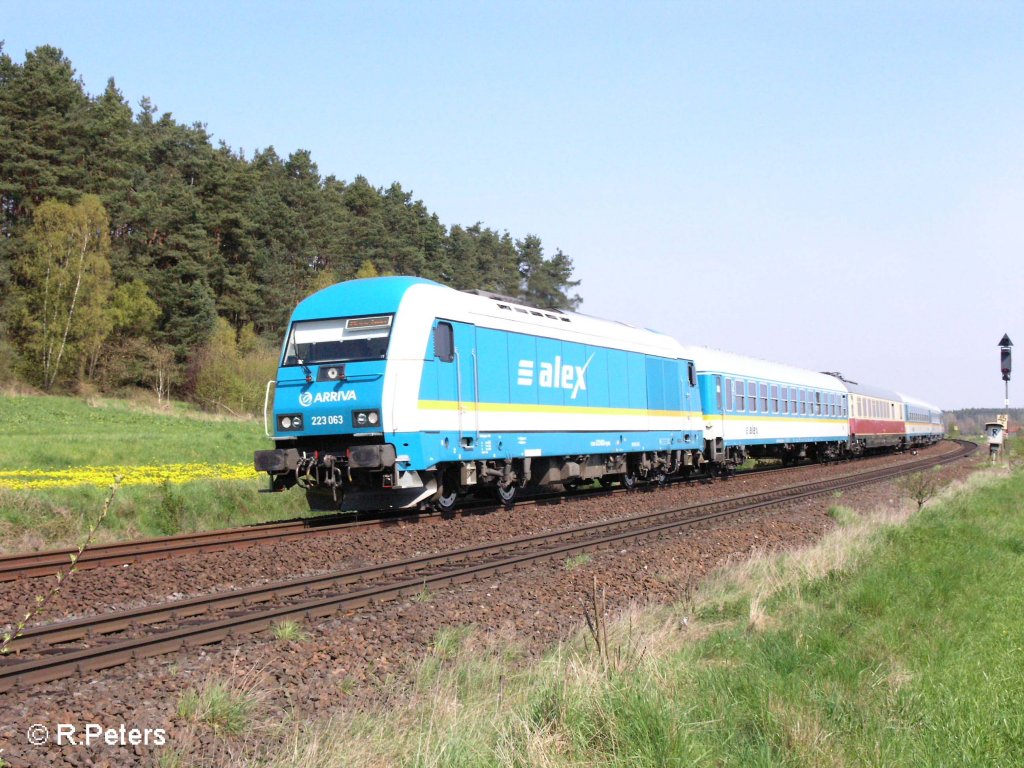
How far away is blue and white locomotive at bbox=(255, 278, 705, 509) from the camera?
44.2 ft

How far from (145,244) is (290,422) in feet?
137

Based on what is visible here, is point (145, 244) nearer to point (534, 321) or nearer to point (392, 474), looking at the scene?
point (534, 321)

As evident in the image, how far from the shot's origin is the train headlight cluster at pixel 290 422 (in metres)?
14.0

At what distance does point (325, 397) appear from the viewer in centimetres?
1377

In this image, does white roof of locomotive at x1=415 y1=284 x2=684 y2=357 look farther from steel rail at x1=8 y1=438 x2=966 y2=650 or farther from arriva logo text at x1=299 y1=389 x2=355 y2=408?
steel rail at x1=8 y1=438 x2=966 y2=650

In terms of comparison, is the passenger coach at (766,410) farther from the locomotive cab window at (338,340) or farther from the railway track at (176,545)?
the locomotive cab window at (338,340)

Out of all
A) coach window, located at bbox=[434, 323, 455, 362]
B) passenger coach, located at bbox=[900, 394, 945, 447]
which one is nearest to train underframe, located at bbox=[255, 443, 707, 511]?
coach window, located at bbox=[434, 323, 455, 362]

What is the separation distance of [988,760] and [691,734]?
1.54 metres

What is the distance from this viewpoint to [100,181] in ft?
160

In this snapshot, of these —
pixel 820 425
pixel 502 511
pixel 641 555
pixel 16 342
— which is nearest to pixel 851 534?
pixel 641 555

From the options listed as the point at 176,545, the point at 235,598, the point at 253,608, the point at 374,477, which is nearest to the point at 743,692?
the point at 253,608

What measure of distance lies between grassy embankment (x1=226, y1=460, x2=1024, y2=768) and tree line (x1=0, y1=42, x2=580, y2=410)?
40234mm

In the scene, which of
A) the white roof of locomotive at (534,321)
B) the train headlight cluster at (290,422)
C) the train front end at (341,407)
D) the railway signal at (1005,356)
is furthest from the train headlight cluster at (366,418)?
the railway signal at (1005,356)

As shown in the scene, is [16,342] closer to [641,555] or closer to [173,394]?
[173,394]
